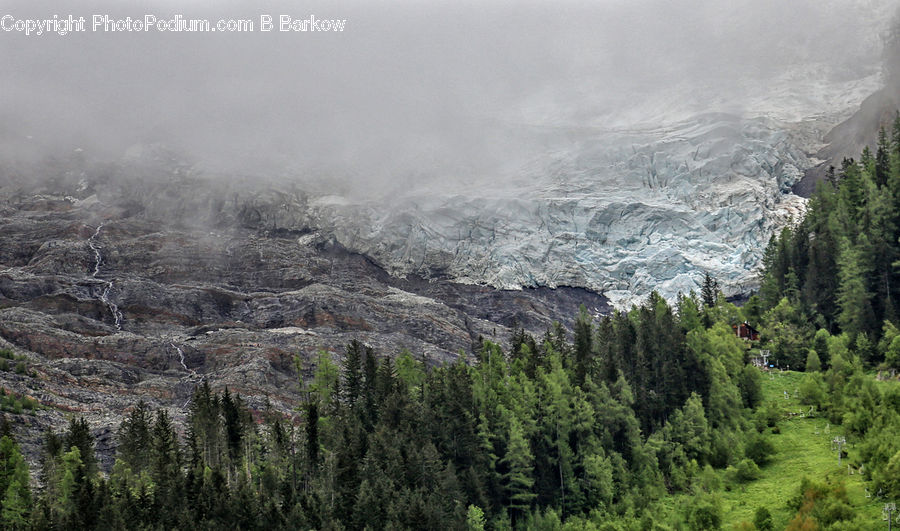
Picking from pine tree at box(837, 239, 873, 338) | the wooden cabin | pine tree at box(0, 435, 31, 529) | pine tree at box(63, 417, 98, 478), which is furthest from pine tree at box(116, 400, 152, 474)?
the wooden cabin

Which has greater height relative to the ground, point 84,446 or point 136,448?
point 84,446

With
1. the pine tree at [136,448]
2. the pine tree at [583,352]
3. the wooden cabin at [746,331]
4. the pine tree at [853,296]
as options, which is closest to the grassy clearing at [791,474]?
the pine tree at [853,296]

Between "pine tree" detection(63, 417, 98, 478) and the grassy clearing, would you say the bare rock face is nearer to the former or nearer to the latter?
"pine tree" detection(63, 417, 98, 478)

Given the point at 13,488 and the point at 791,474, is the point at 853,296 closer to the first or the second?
the point at 791,474

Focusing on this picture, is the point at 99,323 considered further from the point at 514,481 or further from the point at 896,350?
the point at 896,350

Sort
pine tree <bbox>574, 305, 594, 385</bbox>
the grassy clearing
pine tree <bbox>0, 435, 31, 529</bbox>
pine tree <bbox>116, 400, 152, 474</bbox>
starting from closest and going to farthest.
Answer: the grassy clearing < pine tree <bbox>0, 435, 31, 529</bbox> < pine tree <bbox>116, 400, 152, 474</bbox> < pine tree <bbox>574, 305, 594, 385</bbox>

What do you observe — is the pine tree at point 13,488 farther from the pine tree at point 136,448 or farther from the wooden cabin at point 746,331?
the wooden cabin at point 746,331

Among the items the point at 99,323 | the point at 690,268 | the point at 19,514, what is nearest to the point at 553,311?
the point at 690,268

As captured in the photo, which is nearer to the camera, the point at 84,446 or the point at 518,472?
the point at 518,472

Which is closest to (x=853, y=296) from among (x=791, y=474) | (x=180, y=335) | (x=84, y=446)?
(x=791, y=474)

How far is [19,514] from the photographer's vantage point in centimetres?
7744

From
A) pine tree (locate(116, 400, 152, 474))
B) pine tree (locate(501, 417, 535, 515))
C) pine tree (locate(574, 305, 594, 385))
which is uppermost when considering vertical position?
pine tree (locate(574, 305, 594, 385))

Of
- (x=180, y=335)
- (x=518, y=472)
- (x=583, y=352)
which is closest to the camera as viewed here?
(x=518, y=472)

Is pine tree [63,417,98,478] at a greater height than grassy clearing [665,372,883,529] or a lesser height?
greater
